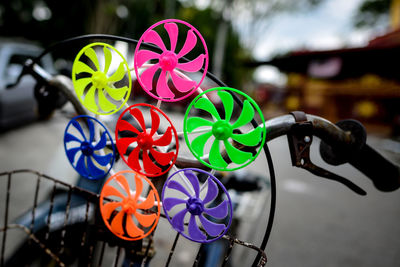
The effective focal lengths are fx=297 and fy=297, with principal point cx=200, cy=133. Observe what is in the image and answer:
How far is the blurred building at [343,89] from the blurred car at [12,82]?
608cm

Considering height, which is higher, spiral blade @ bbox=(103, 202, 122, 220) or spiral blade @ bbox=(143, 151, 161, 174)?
spiral blade @ bbox=(143, 151, 161, 174)

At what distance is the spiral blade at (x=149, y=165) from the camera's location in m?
0.73

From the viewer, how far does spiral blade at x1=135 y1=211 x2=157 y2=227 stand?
77 cm

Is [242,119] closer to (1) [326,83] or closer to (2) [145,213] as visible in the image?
(2) [145,213]

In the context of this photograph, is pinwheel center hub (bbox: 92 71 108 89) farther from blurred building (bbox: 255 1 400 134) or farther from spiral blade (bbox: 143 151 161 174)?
blurred building (bbox: 255 1 400 134)

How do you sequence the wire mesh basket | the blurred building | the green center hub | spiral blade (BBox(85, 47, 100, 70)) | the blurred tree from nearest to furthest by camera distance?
1. the green center hub
2. spiral blade (BBox(85, 47, 100, 70))
3. the wire mesh basket
4. the blurred building
5. the blurred tree

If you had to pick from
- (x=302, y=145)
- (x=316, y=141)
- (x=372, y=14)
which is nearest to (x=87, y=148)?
(x=302, y=145)

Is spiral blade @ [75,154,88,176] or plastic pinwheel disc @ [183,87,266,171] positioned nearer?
plastic pinwheel disc @ [183,87,266,171]

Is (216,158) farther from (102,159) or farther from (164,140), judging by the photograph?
(102,159)

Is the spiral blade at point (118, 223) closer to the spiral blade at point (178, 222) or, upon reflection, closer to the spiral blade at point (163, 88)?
the spiral blade at point (178, 222)

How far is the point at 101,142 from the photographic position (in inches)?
31.4

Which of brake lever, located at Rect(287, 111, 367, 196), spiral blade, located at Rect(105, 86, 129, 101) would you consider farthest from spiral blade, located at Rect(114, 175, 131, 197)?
brake lever, located at Rect(287, 111, 367, 196)

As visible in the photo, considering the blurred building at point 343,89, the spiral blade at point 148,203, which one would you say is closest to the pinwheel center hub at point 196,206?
the spiral blade at point 148,203

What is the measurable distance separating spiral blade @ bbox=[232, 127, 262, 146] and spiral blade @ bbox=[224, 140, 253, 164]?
2cm
